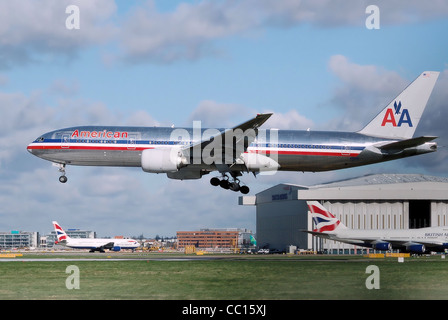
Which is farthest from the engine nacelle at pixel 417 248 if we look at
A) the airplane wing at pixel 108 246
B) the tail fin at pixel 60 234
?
the tail fin at pixel 60 234

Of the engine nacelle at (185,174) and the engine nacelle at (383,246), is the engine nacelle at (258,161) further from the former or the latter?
the engine nacelle at (383,246)

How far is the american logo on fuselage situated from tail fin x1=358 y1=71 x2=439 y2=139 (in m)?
21.6

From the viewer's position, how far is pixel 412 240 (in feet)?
255

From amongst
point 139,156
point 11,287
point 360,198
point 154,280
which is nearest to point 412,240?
point 360,198

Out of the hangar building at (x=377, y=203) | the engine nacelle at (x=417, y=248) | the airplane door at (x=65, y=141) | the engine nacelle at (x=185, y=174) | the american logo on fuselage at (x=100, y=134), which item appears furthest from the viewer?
the hangar building at (x=377, y=203)

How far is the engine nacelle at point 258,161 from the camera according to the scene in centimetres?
5272

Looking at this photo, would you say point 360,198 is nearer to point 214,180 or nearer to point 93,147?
point 214,180

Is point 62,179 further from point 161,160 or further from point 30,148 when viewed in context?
point 161,160

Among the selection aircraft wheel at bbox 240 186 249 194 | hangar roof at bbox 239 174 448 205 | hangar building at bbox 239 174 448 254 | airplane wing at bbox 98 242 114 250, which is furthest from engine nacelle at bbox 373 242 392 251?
airplane wing at bbox 98 242 114 250

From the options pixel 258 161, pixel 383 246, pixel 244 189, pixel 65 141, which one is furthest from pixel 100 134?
pixel 383 246

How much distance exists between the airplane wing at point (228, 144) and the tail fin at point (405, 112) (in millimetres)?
12917

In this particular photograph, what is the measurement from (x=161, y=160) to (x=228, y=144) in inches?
218

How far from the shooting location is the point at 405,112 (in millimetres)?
59344
